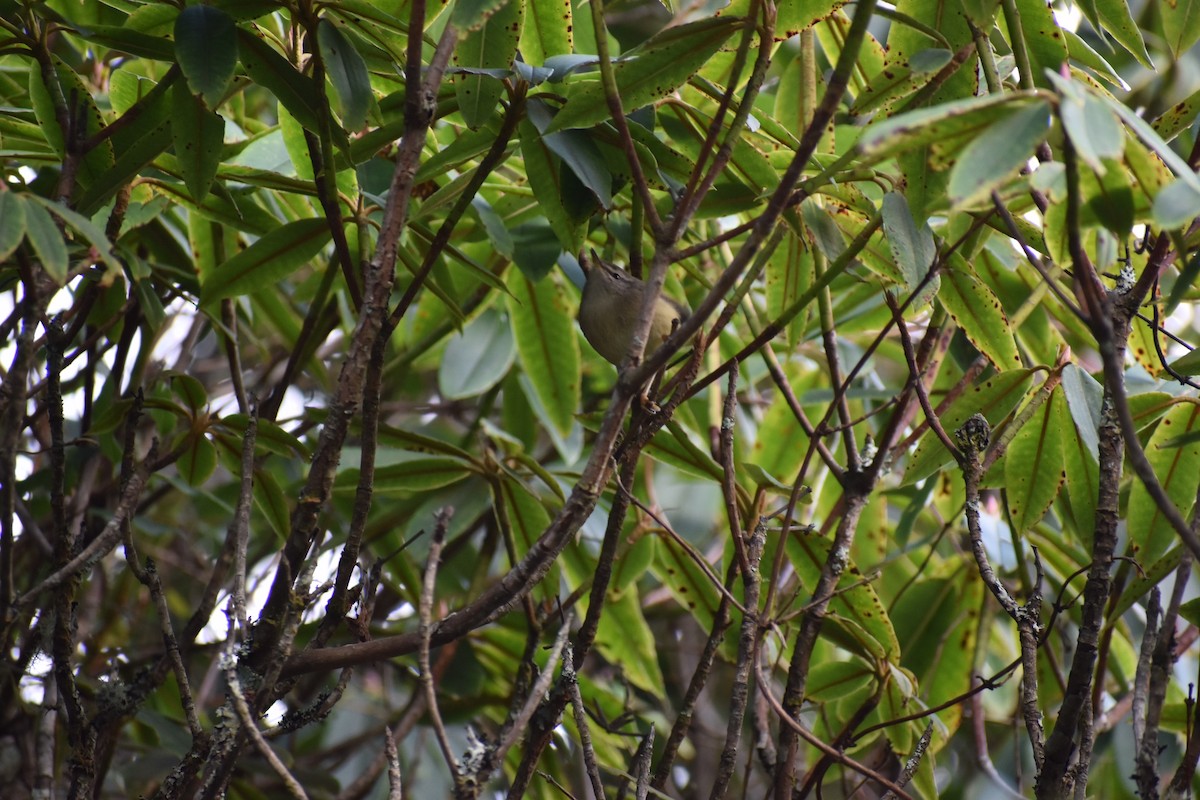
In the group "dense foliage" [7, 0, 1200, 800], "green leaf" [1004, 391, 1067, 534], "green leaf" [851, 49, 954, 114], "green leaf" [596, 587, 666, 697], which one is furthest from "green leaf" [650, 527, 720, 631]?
"green leaf" [851, 49, 954, 114]

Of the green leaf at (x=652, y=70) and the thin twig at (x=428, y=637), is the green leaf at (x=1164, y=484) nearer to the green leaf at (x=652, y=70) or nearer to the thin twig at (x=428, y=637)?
the green leaf at (x=652, y=70)

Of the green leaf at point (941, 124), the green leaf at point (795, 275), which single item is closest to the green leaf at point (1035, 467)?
the green leaf at point (795, 275)

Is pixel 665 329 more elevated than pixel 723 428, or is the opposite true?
pixel 665 329

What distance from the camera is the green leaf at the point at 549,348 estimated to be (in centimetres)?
191

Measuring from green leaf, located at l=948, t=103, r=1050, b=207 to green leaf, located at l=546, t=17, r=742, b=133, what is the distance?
38 centimetres

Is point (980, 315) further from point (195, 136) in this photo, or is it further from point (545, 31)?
point (195, 136)

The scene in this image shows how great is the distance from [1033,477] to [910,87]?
485 mm

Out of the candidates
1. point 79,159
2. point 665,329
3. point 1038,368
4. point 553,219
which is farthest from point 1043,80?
Result: point 79,159

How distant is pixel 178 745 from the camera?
1.67 metres

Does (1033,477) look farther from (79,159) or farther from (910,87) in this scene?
(79,159)

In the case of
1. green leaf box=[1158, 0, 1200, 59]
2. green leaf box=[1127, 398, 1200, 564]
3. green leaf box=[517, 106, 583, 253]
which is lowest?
green leaf box=[1127, 398, 1200, 564]

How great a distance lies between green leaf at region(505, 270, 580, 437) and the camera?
191 centimetres

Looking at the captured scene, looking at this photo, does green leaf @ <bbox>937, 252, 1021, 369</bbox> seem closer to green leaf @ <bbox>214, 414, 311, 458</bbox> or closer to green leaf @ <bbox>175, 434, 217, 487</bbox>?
green leaf @ <bbox>214, 414, 311, 458</bbox>

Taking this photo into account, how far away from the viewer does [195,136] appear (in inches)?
45.9
